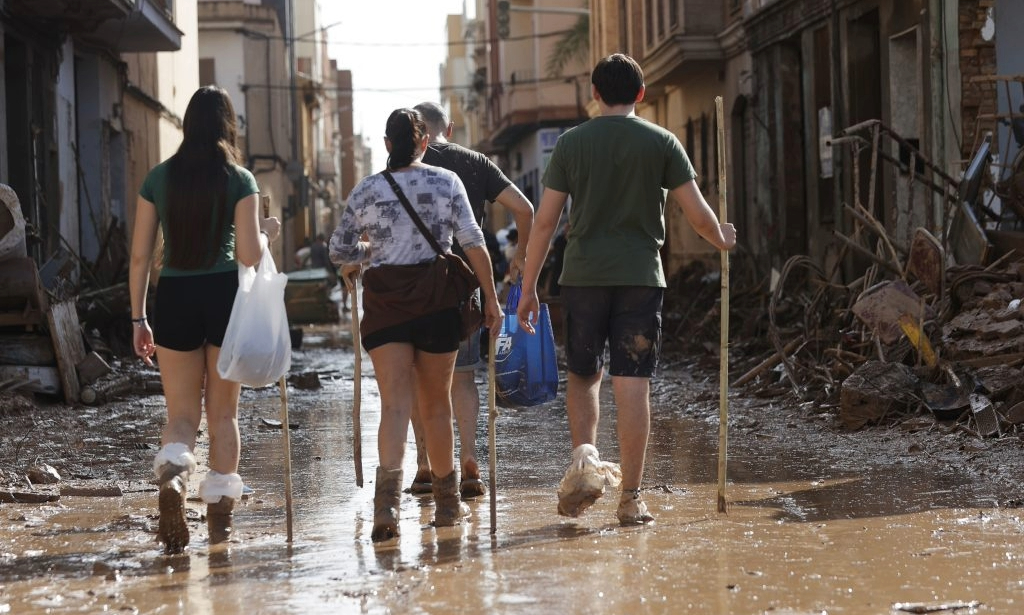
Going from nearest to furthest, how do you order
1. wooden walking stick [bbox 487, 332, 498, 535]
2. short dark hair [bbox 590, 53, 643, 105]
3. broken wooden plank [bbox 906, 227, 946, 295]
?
wooden walking stick [bbox 487, 332, 498, 535] → short dark hair [bbox 590, 53, 643, 105] → broken wooden plank [bbox 906, 227, 946, 295]

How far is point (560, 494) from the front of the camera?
5875 mm

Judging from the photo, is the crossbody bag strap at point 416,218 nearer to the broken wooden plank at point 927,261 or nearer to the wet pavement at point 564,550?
the wet pavement at point 564,550

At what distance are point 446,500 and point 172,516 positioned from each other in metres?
1.17

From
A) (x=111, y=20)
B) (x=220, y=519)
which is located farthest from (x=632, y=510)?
(x=111, y=20)

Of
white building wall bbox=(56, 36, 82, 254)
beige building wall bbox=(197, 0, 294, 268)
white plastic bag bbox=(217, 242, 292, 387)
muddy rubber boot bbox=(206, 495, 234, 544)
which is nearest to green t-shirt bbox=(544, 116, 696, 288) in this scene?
white plastic bag bbox=(217, 242, 292, 387)

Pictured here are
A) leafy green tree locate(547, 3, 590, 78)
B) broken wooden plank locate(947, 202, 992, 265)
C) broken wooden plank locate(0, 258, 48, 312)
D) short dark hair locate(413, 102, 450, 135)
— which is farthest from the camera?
leafy green tree locate(547, 3, 590, 78)

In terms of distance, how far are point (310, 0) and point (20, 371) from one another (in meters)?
74.1

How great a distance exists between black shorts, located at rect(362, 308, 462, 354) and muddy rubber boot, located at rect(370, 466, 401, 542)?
537mm

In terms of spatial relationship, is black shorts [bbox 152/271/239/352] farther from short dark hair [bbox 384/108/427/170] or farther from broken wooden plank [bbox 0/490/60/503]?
broken wooden plank [bbox 0/490/60/503]

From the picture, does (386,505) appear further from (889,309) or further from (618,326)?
(889,309)

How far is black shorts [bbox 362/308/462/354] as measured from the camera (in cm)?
605

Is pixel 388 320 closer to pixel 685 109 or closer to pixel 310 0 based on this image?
pixel 685 109

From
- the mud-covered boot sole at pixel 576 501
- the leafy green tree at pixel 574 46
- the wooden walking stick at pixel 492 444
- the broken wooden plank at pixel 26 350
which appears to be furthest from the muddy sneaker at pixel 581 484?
the leafy green tree at pixel 574 46

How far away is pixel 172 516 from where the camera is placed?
18.0 ft
